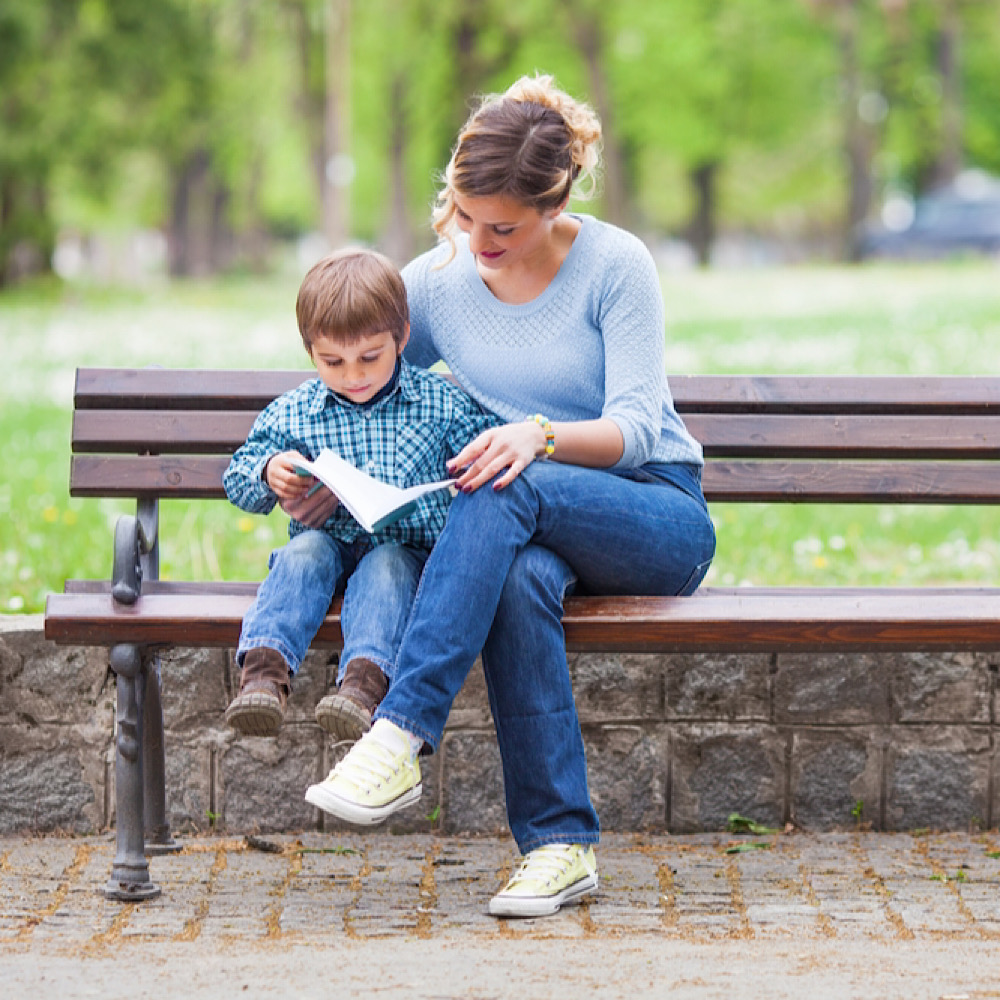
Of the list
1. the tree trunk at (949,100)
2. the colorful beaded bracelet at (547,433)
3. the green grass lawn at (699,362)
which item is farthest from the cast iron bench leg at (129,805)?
the tree trunk at (949,100)

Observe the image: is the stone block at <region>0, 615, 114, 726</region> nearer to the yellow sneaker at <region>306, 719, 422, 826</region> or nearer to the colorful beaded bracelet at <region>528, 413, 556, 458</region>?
the yellow sneaker at <region>306, 719, 422, 826</region>

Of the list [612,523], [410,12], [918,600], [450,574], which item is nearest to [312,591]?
[450,574]

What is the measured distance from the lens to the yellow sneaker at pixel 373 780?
3.08 metres

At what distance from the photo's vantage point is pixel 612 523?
342 centimetres

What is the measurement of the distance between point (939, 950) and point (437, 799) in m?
1.36

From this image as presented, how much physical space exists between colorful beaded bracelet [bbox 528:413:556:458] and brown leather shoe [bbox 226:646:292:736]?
69cm

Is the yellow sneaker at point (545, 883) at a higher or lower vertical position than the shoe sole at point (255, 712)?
lower

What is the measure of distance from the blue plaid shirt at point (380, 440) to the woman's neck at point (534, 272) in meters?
0.26

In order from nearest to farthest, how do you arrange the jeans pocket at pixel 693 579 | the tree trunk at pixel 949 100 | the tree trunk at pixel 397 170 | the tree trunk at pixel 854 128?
the jeans pocket at pixel 693 579 → the tree trunk at pixel 854 128 → the tree trunk at pixel 949 100 → the tree trunk at pixel 397 170

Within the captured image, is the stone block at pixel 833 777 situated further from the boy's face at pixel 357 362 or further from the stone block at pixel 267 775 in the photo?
the boy's face at pixel 357 362

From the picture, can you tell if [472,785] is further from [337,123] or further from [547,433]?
[337,123]

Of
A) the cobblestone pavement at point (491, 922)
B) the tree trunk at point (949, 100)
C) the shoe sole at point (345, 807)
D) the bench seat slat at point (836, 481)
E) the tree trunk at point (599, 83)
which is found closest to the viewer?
the cobblestone pavement at point (491, 922)

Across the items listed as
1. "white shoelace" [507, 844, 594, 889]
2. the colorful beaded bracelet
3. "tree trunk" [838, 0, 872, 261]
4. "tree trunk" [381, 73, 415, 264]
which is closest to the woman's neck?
the colorful beaded bracelet

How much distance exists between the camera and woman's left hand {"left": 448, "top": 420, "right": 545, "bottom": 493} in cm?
329
